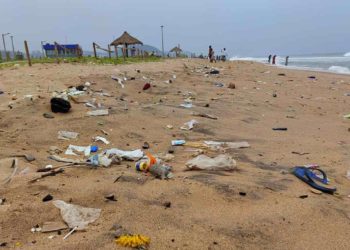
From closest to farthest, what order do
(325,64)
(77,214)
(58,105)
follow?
(77,214), (58,105), (325,64)

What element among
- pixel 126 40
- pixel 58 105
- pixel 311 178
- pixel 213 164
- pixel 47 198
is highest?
pixel 126 40

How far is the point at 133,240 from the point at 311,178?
2016 mm

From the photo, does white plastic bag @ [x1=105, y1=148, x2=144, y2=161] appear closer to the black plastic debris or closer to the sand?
the sand

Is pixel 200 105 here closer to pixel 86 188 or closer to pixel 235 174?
pixel 235 174

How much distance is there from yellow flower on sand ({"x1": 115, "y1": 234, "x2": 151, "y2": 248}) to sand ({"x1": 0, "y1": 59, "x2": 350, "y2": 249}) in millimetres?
49

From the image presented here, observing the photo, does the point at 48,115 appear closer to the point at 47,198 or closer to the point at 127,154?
the point at 127,154

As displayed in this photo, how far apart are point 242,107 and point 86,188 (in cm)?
482

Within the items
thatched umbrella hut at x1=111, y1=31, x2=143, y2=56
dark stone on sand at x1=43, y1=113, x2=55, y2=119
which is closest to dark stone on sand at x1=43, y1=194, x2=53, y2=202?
dark stone on sand at x1=43, y1=113, x2=55, y2=119

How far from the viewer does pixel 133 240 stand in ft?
6.38

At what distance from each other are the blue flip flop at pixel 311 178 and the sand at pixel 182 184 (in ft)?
0.26

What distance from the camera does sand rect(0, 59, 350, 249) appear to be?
2096mm

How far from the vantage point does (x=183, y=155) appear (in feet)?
12.7

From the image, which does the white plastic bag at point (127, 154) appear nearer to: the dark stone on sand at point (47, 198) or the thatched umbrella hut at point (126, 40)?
the dark stone on sand at point (47, 198)

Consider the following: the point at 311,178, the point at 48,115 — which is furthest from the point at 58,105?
the point at 311,178
